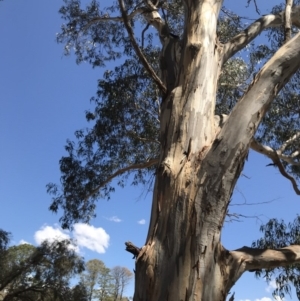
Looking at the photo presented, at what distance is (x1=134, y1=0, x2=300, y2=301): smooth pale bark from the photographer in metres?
1.96

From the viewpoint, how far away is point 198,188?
2.09m

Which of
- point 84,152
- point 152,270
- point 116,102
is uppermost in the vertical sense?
point 116,102

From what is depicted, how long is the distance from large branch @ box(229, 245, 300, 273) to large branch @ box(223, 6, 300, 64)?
1.53 m

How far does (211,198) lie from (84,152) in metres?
5.06

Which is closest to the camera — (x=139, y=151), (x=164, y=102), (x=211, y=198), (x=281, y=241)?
(x=211, y=198)

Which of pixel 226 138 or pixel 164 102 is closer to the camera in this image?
pixel 226 138

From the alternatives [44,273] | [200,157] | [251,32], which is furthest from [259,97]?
[44,273]

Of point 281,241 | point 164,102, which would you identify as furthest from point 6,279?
point 164,102

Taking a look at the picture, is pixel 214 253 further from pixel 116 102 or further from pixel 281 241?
pixel 116 102

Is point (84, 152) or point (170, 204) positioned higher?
point (84, 152)

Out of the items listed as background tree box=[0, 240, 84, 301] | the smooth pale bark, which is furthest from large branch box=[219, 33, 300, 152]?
background tree box=[0, 240, 84, 301]

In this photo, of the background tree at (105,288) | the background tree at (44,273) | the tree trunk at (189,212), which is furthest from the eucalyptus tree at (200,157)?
the background tree at (105,288)

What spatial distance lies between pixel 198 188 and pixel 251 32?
226cm

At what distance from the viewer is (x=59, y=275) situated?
32.5 feet
